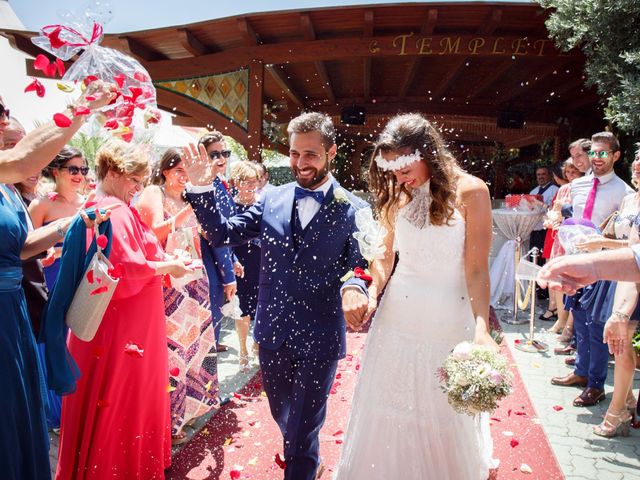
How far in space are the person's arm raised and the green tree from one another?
649 cm

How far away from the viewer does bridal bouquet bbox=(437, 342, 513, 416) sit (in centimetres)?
212

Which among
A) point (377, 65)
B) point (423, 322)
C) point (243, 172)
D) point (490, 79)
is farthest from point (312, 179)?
point (490, 79)

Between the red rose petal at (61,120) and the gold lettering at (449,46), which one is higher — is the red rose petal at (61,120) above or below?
below

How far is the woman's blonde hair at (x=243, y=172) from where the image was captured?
5.39 metres

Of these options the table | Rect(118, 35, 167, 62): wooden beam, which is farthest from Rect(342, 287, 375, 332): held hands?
Rect(118, 35, 167, 62): wooden beam

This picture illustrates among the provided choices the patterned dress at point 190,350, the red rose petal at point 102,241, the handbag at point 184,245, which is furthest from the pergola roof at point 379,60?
the red rose petal at point 102,241

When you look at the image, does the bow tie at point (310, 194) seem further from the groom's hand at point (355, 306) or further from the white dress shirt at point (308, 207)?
the groom's hand at point (355, 306)

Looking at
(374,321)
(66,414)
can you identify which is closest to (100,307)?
(66,414)

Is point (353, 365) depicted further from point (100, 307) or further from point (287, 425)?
point (100, 307)

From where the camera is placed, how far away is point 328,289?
274 cm

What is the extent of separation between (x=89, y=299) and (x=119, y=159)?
86cm

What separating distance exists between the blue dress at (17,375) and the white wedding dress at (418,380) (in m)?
1.60

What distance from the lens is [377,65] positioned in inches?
412

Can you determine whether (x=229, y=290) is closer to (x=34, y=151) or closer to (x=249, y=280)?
(x=249, y=280)
